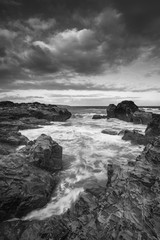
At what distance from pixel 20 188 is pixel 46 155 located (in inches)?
105

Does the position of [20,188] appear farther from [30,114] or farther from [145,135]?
[30,114]

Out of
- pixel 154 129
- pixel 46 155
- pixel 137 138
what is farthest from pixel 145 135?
pixel 46 155

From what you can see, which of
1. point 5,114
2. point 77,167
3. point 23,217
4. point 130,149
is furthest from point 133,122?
point 23,217

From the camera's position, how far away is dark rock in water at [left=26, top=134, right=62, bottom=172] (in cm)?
767

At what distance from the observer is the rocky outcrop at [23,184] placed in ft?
16.4

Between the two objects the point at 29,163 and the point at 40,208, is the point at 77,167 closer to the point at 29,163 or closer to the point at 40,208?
the point at 29,163

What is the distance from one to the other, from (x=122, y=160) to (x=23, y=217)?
7137 mm

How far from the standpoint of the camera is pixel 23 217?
500cm

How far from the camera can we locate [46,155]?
8000mm

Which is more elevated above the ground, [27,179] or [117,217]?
[117,217]

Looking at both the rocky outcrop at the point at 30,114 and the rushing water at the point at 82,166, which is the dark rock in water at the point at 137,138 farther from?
the rocky outcrop at the point at 30,114

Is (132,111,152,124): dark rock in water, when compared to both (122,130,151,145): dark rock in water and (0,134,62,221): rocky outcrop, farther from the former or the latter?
(0,134,62,221): rocky outcrop

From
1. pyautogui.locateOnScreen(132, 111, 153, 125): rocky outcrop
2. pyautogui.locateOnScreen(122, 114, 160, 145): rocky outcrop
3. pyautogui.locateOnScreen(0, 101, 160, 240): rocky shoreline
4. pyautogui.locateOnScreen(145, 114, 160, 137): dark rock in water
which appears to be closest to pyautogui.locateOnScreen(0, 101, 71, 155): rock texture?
pyautogui.locateOnScreen(0, 101, 160, 240): rocky shoreline

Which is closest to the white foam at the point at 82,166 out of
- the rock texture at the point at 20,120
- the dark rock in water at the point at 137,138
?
the dark rock in water at the point at 137,138
